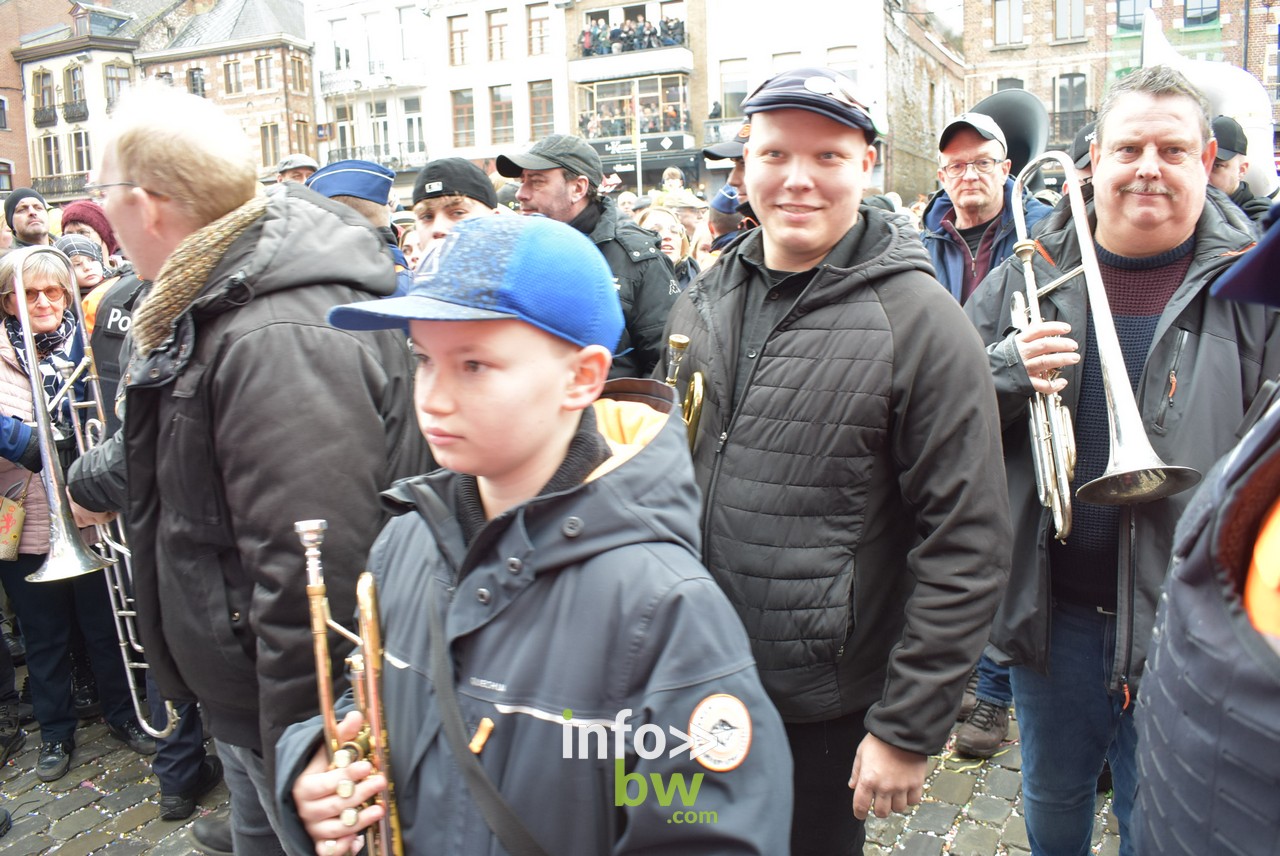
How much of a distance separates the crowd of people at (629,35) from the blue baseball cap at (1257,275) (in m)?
34.8

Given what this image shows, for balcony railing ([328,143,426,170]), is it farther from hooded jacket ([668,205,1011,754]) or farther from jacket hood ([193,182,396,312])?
hooded jacket ([668,205,1011,754])

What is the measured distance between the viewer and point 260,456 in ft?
6.89

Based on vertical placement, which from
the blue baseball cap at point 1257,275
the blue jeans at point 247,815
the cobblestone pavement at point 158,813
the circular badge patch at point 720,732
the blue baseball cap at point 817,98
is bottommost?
the cobblestone pavement at point 158,813

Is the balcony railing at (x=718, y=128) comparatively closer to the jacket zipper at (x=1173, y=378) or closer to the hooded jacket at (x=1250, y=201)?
the hooded jacket at (x=1250, y=201)

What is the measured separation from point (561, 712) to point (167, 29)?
2097 inches

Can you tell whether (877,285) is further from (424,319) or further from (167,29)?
(167,29)

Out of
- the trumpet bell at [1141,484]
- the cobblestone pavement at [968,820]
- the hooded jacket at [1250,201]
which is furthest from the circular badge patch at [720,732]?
the hooded jacket at [1250,201]

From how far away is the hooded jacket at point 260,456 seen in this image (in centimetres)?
212

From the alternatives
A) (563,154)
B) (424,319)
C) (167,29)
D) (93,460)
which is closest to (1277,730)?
(424,319)

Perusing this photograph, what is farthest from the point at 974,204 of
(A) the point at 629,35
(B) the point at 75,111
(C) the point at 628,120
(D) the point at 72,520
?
(B) the point at 75,111

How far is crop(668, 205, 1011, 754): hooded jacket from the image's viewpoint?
79.9 inches

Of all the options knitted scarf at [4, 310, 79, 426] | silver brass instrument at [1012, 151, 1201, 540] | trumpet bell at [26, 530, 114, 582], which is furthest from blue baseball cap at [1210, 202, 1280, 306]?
knitted scarf at [4, 310, 79, 426]

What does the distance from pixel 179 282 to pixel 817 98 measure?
1.54 meters

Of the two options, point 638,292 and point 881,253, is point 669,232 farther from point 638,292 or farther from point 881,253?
point 881,253
